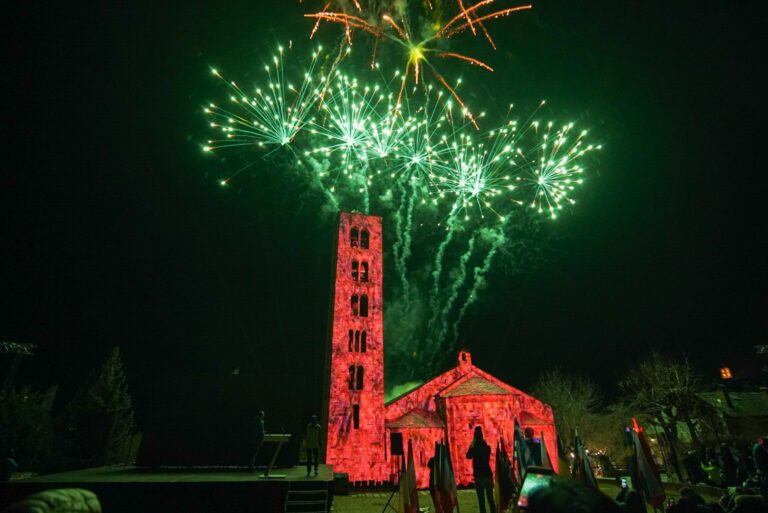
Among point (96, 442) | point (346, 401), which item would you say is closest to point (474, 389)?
point (346, 401)

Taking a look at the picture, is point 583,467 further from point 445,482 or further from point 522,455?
point 445,482

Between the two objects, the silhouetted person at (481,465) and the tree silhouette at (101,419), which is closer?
the silhouetted person at (481,465)

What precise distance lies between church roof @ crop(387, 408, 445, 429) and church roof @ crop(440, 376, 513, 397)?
2196 millimetres

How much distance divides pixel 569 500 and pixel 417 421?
98.8 feet

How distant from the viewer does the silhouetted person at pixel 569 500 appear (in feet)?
8.04

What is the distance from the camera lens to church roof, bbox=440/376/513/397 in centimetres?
2944

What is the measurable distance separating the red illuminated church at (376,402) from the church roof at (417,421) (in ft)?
0.28

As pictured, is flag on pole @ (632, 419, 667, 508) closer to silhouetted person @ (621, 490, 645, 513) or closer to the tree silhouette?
silhouetted person @ (621, 490, 645, 513)

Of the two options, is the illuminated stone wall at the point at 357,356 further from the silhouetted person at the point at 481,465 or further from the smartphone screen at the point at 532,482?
the smartphone screen at the point at 532,482

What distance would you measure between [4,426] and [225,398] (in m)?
28.5

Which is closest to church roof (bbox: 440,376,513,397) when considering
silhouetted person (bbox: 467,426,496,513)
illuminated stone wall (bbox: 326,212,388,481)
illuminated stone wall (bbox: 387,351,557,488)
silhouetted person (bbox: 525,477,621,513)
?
illuminated stone wall (bbox: 387,351,557,488)

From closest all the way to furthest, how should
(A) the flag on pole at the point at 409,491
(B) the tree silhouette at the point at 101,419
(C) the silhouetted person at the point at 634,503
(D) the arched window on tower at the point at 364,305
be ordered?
(C) the silhouetted person at the point at 634,503 → (A) the flag on pole at the point at 409,491 → (B) the tree silhouette at the point at 101,419 → (D) the arched window on tower at the point at 364,305

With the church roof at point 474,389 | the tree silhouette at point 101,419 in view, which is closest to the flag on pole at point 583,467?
the church roof at point 474,389

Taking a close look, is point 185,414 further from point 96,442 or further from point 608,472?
point 608,472
